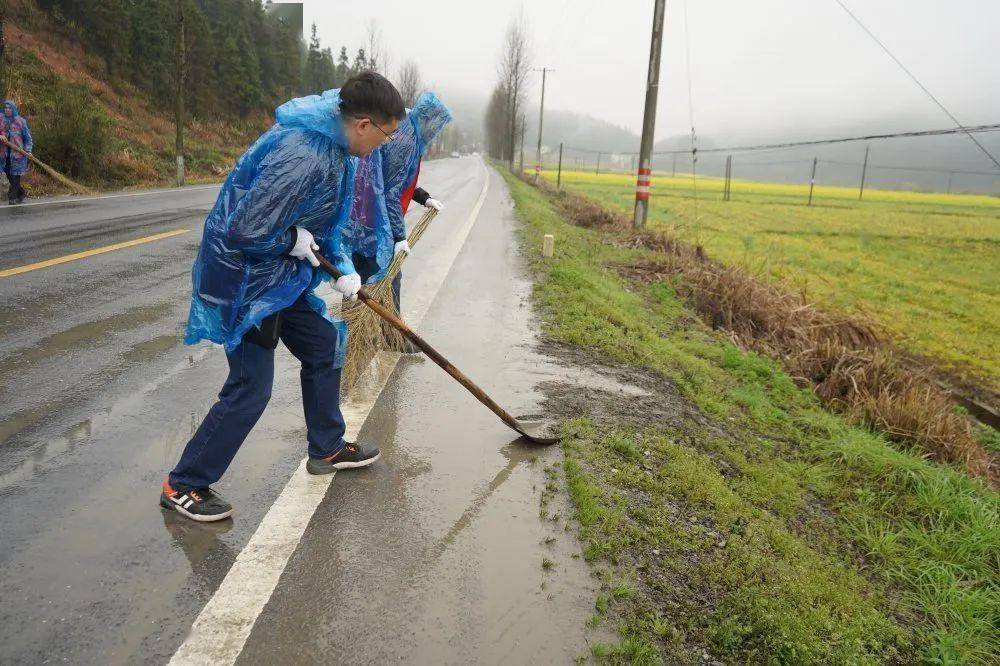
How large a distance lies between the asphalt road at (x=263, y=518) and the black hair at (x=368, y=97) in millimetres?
1667

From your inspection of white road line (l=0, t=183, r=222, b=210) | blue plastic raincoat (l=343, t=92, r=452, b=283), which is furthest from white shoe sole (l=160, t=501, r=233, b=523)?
white road line (l=0, t=183, r=222, b=210)

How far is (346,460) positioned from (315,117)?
1.59 meters

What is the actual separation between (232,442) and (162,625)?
2.91 ft

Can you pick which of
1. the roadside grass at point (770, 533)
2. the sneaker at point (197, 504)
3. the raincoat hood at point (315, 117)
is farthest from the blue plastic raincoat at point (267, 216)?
the roadside grass at point (770, 533)

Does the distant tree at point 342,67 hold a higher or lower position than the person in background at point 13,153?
higher

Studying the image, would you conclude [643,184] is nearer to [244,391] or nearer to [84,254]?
[84,254]

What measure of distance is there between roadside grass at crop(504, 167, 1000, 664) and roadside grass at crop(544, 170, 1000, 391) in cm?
460

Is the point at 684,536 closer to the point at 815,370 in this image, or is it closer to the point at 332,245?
the point at 332,245

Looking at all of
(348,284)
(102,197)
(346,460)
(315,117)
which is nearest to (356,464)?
(346,460)

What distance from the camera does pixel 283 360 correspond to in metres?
4.82

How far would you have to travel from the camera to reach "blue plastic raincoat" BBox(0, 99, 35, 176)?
40.6 ft

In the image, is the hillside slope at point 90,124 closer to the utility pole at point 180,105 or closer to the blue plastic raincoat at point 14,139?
the utility pole at point 180,105

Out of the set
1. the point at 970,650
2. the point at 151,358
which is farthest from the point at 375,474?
the point at 970,650

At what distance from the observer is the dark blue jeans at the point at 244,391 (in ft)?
9.24
